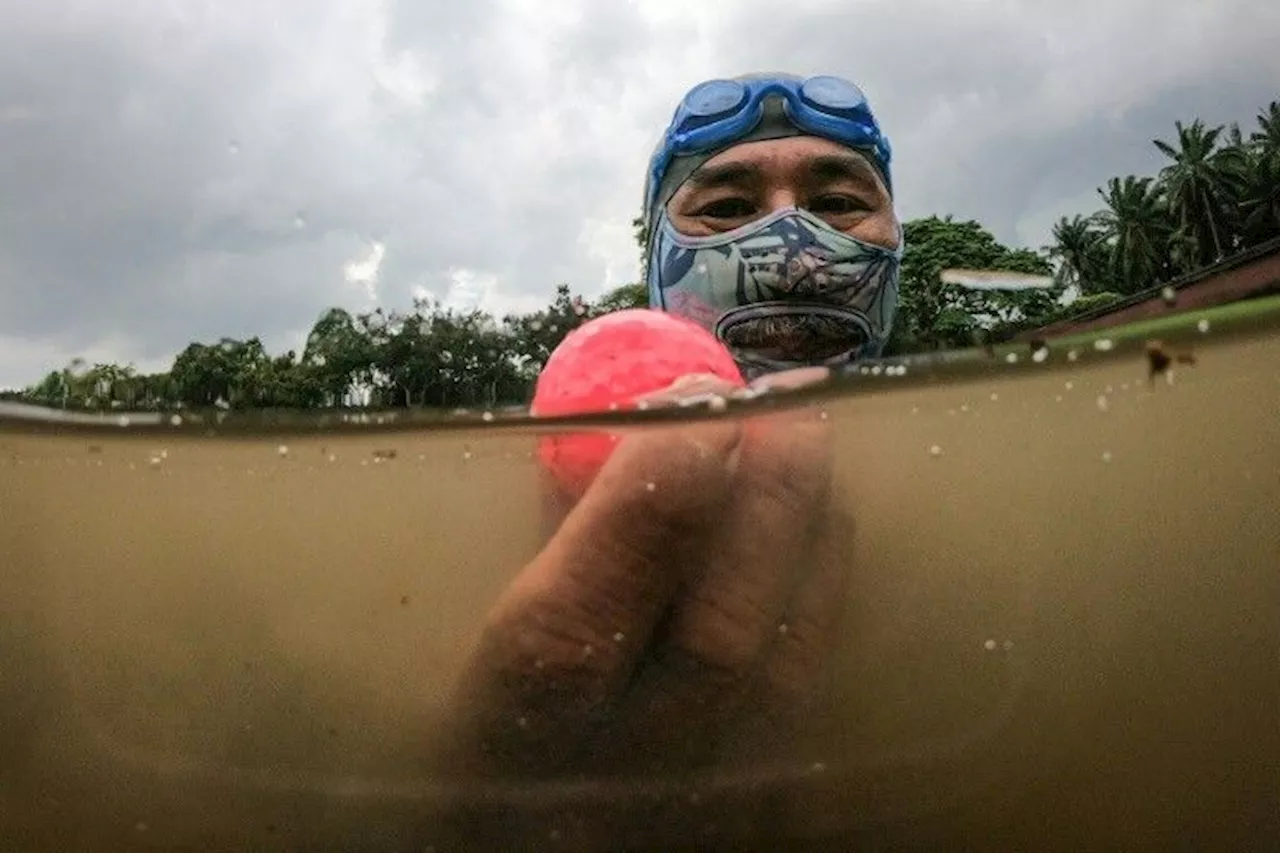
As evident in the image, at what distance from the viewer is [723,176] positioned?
79.5 inches

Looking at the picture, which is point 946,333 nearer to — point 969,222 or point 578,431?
point 969,222

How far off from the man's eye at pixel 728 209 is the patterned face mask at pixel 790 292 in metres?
0.08

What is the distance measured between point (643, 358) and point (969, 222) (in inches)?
30.3

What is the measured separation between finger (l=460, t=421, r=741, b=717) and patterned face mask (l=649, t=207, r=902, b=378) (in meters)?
0.85

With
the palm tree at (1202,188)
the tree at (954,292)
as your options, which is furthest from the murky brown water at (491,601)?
the palm tree at (1202,188)

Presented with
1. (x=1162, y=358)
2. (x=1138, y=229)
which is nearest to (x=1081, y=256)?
(x=1138, y=229)

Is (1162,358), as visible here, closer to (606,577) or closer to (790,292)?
(606,577)

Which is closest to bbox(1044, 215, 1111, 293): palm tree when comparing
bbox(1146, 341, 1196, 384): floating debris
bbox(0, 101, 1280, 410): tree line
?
bbox(0, 101, 1280, 410): tree line

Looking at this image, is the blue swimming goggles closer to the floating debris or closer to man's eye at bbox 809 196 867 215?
man's eye at bbox 809 196 867 215

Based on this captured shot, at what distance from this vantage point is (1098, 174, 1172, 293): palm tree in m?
1.77

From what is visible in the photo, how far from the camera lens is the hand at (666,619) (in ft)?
3.24

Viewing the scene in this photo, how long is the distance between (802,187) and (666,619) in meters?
1.13

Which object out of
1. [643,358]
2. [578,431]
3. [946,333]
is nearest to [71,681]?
[578,431]

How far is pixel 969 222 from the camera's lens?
5.88 ft
